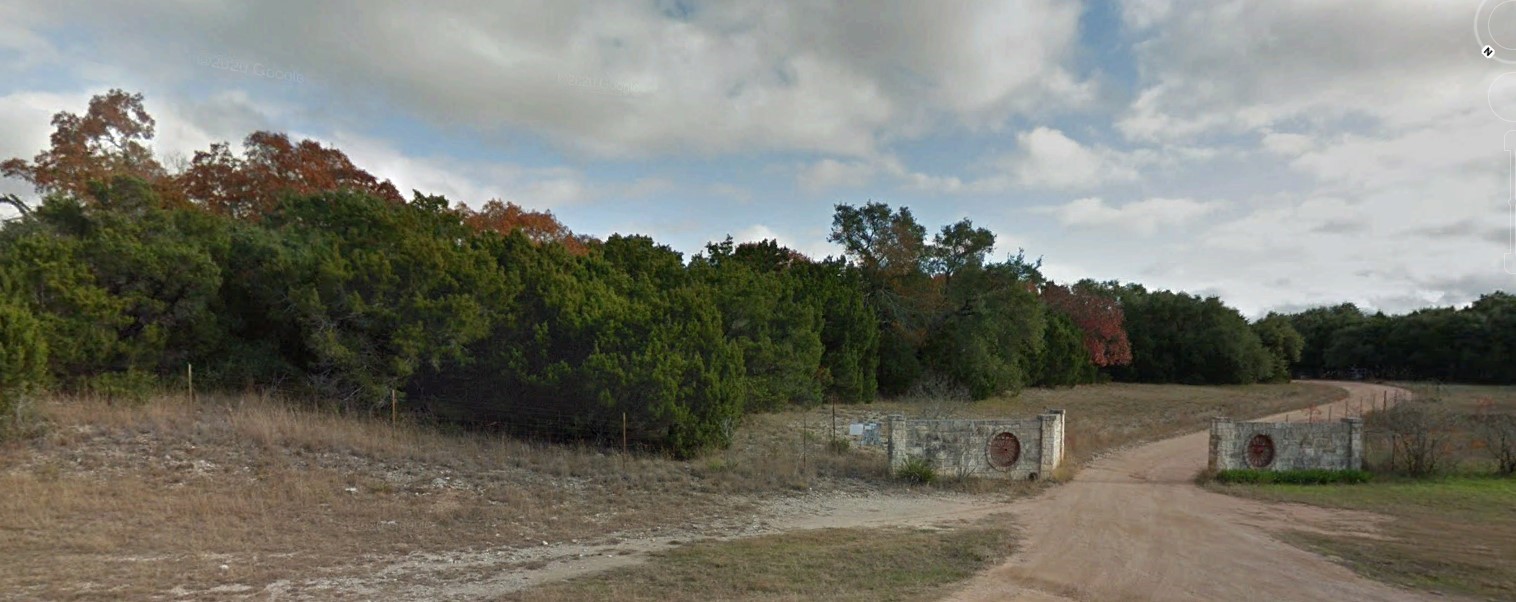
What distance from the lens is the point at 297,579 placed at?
844 cm

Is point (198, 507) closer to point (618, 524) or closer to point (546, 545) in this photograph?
point (546, 545)

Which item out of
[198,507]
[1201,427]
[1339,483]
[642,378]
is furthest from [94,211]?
[1201,427]

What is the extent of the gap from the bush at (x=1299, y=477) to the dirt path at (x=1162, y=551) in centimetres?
111

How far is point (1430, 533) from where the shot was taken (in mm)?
12594

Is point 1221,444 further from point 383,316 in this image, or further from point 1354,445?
point 383,316

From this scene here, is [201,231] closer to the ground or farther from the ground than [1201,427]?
farther from the ground

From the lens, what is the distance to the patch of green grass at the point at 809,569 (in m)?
8.34

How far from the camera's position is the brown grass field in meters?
8.88

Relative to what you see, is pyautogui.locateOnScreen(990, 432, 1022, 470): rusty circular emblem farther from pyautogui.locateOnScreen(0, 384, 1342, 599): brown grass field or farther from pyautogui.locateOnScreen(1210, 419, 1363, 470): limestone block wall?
pyautogui.locateOnScreen(1210, 419, 1363, 470): limestone block wall

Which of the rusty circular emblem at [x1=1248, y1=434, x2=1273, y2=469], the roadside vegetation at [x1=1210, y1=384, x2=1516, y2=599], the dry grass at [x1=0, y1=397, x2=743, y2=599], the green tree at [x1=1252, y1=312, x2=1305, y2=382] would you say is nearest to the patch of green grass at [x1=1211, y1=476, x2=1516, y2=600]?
the roadside vegetation at [x1=1210, y1=384, x2=1516, y2=599]

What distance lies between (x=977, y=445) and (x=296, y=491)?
43.4 ft

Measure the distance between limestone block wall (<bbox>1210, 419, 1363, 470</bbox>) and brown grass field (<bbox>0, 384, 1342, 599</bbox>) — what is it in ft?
21.1

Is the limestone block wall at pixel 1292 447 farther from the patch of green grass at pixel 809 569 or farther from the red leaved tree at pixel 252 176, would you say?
the red leaved tree at pixel 252 176

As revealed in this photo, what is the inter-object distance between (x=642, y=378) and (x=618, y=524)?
523 cm
